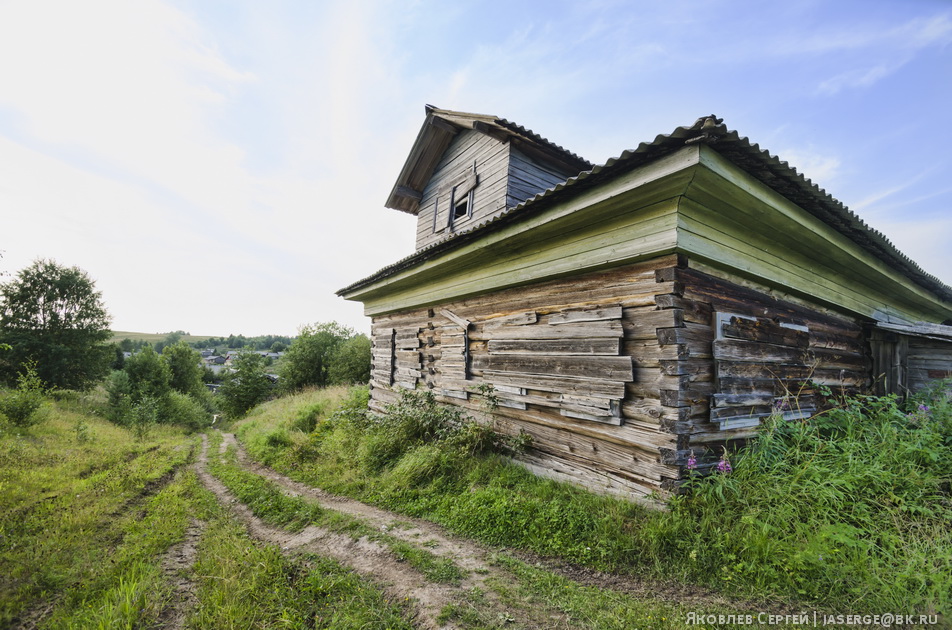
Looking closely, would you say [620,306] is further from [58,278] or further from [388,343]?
[58,278]

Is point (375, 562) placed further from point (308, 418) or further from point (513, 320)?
point (308, 418)

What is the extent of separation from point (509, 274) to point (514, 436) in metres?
2.54

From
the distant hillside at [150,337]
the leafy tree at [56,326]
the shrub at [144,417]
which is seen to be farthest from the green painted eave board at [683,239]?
the distant hillside at [150,337]

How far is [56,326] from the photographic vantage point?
2275 cm

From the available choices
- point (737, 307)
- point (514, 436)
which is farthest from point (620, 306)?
point (514, 436)

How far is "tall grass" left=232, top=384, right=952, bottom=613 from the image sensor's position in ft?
8.42

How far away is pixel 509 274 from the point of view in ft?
18.8

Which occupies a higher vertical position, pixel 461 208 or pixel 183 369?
pixel 461 208

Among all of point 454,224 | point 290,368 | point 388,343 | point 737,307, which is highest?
point 454,224

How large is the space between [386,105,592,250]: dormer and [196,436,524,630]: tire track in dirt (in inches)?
270

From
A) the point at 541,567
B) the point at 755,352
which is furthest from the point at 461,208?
Result: the point at 541,567

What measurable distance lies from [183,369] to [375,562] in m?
38.5

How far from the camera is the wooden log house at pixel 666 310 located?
12.4 feet

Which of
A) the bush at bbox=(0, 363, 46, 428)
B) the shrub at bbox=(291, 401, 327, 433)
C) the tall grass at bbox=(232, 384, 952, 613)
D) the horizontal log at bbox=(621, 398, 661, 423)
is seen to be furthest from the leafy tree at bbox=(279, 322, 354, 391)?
the horizontal log at bbox=(621, 398, 661, 423)
